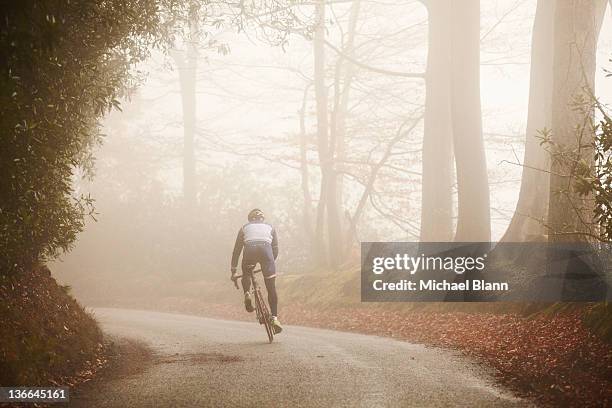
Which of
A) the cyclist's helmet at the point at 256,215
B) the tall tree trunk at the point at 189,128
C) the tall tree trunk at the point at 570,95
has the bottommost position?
the cyclist's helmet at the point at 256,215

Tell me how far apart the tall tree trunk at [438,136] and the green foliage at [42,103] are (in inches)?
401

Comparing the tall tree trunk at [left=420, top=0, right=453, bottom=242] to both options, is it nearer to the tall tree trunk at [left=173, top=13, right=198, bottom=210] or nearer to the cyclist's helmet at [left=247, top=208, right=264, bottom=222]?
the cyclist's helmet at [left=247, top=208, right=264, bottom=222]

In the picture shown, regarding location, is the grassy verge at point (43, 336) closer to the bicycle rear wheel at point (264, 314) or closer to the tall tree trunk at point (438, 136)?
the bicycle rear wheel at point (264, 314)

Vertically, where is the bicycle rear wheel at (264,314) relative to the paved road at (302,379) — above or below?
above

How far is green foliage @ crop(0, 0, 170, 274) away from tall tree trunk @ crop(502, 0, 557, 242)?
889 centimetres

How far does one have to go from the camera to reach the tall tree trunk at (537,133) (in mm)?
13938

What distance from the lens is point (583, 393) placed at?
6152mm

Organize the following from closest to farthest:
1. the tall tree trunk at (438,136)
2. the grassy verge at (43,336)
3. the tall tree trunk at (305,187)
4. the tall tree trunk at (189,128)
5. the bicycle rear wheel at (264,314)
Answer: the grassy verge at (43,336), the bicycle rear wheel at (264,314), the tall tree trunk at (438,136), the tall tree trunk at (305,187), the tall tree trunk at (189,128)

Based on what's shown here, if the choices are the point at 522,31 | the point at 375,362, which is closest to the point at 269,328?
the point at 375,362

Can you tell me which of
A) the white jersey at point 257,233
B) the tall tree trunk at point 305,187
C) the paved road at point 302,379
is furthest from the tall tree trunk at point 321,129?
the paved road at point 302,379

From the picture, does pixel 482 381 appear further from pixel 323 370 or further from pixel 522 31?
pixel 522 31

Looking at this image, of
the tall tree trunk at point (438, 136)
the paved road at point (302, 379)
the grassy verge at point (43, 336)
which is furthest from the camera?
the tall tree trunk at point (438, 136)

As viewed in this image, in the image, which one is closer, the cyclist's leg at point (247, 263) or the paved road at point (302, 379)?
the paved road at point (302, 379)

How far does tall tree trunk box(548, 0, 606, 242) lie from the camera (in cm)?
995
